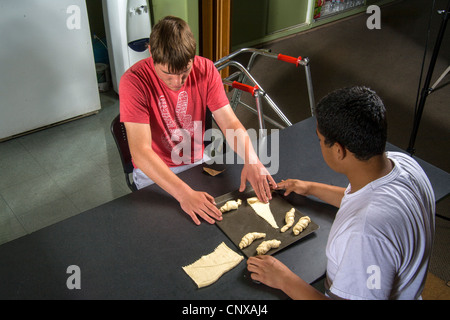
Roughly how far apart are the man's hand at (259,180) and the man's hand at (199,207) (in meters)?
0.18

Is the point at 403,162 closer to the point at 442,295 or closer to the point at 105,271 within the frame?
the point at 105,271

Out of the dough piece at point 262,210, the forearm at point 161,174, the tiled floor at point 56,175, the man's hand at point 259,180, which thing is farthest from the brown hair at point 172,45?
the tiled floor at point 56,175

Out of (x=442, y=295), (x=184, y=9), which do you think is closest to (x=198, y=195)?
(x=442, y=295)

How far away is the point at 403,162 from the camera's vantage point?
1264 millimetres

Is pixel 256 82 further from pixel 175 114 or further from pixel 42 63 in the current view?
pixel 42 63

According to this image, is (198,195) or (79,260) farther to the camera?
(198,195)

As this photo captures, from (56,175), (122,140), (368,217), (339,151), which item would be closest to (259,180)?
(339,151)

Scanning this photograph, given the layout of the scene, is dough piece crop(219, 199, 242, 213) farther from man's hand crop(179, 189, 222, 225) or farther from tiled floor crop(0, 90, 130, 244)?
tiled floor crop(0, 90, 130, 244)

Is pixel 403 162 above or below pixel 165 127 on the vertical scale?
above

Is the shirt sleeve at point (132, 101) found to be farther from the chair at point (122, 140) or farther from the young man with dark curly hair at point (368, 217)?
the young man with dark curly hair at point (368, 217)

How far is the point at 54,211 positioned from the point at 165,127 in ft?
4.05

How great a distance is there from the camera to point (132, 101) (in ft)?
5.72

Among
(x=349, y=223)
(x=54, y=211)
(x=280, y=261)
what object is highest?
(x=349, y=223)

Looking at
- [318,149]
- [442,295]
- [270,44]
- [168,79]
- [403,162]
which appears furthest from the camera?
[270,44]
